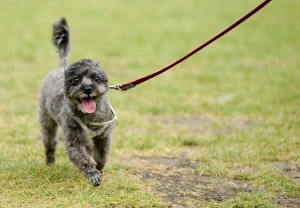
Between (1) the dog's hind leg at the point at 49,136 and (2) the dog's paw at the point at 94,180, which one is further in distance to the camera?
(1) the dog's hind leg at the point at 49,136

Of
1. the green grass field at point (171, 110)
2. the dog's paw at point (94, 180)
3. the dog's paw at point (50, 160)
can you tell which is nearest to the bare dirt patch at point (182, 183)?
the green grass field at point (171, 110)

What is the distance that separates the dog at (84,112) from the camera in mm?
4969

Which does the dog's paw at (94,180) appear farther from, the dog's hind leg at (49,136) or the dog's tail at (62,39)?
the dog's tail at (62,39)

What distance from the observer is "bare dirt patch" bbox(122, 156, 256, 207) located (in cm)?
493

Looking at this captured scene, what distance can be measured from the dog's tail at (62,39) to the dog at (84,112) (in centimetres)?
46

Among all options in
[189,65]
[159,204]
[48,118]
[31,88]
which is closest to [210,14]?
[189,65]

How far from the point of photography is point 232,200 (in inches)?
187

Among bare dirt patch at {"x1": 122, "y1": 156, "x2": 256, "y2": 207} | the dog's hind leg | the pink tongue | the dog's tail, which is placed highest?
the dog's tail

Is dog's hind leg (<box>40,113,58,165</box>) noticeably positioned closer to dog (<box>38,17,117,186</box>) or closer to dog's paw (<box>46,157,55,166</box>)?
dog's paw (<box>46,157,55,166</box>)

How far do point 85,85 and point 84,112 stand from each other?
0.33 metres

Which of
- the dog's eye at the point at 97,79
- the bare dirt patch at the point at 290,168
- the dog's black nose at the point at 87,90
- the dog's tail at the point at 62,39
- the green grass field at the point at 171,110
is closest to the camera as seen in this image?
the dog's black nose at the point at 87,90

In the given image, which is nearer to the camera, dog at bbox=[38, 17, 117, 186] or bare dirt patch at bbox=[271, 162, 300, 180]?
dog at bbox=[38, 17, 117, 186]

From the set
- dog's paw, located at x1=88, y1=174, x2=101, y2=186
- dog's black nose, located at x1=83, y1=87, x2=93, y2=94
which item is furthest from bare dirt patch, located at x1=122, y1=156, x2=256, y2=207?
dog's black nose, located at x1=83, y1=87, x2=93, y2=94

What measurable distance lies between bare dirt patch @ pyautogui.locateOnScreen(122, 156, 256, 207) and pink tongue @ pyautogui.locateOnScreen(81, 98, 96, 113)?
1.00 meters
